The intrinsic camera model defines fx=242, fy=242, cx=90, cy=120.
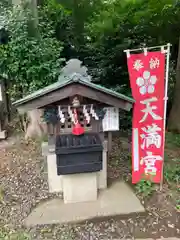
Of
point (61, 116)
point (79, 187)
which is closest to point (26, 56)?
point (61, 116)

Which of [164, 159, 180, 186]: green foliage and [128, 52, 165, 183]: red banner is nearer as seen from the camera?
[128, 52, 165, 183]: red banner

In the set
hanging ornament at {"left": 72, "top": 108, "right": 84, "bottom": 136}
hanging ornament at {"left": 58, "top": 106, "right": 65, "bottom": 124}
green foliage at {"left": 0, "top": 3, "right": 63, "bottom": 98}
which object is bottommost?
hanging ornament at {"left": 72, "top": 108, "right": 84, "bottom": 136}

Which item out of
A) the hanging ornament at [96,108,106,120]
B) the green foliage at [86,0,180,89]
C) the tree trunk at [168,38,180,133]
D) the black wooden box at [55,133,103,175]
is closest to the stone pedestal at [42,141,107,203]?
the black wooden box at [55,133,103,175]

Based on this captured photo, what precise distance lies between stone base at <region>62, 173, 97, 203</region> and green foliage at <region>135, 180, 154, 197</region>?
2.55 feet

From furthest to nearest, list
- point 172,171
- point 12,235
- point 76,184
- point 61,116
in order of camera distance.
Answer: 1. point 172,171
2. point 76,184
3. point 61,116
4. point 12,235

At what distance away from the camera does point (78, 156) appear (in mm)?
3410

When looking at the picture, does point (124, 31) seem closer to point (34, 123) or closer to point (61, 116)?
point (34, 123)

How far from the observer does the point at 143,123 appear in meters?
3.81

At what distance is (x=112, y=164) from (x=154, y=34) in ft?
15.0

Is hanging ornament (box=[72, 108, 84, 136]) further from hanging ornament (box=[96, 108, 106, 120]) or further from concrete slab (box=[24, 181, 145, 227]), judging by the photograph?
concrete slab (box=[24, 181, 145, 227])

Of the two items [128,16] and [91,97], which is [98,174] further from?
[128,16]

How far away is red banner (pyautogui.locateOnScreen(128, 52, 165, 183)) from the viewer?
355cm

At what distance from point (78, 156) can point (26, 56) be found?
103 inches

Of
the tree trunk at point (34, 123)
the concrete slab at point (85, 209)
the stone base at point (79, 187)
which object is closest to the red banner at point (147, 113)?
the concrete slab at point (85, 209)
